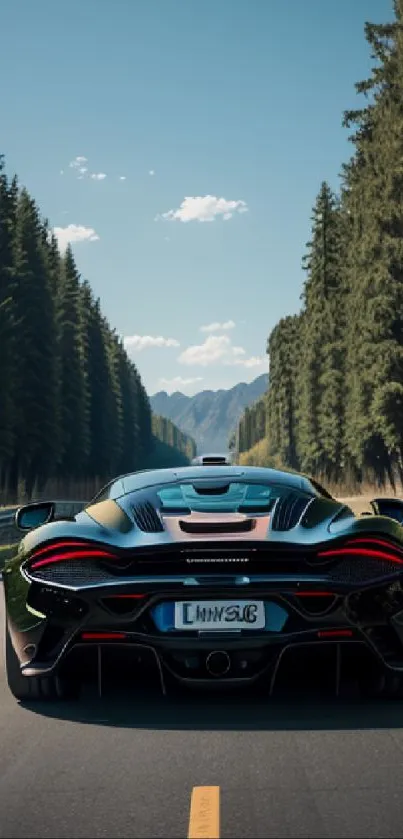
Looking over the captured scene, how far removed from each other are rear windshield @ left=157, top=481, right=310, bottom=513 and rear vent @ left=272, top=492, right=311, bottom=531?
0.21ft

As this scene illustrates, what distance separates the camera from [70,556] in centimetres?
605

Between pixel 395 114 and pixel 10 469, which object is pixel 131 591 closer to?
pixel 395 114

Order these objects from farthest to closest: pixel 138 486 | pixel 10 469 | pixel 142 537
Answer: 1. pixel 10 469
2. pixel 138 486
3. pixel 142 537

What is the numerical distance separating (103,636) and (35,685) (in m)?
0.79

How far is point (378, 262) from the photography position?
45.9 m

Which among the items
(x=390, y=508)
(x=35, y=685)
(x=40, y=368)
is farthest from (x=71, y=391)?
(x=35, y=685)

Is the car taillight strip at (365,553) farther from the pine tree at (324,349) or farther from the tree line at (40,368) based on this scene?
the pine tree at (324,349)

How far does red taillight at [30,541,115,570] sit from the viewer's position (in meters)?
5.96

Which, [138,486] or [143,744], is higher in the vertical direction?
[138,486]

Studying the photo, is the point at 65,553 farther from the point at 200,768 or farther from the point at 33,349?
the point at 33,349

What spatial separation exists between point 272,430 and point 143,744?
14162 centimetres

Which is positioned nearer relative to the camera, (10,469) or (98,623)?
(98,623)

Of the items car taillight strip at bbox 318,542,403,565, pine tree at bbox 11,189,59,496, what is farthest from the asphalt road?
pine tree at bbox 11,189,59,496

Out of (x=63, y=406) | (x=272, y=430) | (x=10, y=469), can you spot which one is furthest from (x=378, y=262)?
(x=272, y=430)
